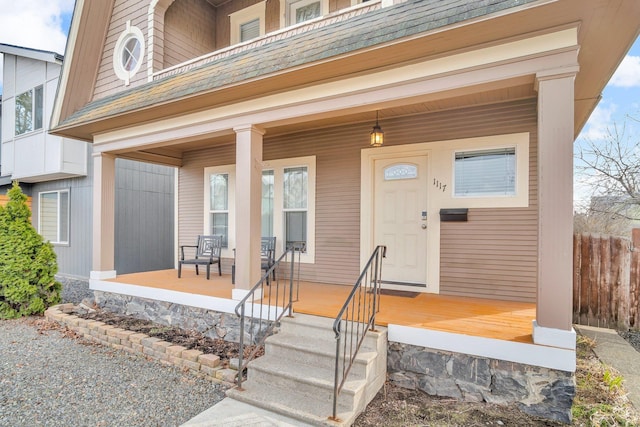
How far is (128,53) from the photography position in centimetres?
604

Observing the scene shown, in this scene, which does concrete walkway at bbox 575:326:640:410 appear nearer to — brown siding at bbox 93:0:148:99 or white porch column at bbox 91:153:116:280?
white porch column at bbox 91:153:116:280

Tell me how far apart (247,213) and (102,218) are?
3278 millimetres

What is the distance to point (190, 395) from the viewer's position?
3.09 m

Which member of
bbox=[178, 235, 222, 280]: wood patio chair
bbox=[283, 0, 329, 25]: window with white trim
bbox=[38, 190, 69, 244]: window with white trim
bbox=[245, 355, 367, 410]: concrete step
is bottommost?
bbox=[245, 355, 367, 410]: concrete step

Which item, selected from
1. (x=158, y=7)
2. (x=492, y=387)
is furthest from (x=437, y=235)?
(x=158, y=7)

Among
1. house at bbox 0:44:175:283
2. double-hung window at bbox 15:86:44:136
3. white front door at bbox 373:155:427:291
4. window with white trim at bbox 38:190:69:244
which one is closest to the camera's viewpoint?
white front door at bbox 373:155:427:291

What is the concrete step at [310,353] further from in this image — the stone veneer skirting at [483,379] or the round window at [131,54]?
the round window at [131,54]

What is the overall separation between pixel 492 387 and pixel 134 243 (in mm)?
8795

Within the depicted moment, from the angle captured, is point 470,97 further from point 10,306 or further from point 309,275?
point 10,306

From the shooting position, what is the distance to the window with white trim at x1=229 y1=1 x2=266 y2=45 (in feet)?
19.7

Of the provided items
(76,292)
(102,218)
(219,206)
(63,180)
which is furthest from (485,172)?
(63,180)

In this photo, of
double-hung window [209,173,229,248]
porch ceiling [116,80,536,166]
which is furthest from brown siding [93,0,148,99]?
double-hung window [209,173,229,248]

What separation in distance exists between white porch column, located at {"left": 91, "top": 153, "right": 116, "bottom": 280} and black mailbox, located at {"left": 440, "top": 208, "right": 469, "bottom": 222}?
18.0 feet

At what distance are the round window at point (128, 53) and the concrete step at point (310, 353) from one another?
5.26 meters
